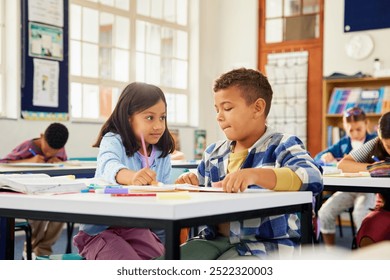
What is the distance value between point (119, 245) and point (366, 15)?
5372 mm

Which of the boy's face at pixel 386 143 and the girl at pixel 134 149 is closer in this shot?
the girl at pixel 134 149

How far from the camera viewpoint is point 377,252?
498 millimetres

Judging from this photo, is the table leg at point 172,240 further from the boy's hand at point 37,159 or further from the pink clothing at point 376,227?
the boy's hand at point 37,159

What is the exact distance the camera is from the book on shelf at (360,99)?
605 cm

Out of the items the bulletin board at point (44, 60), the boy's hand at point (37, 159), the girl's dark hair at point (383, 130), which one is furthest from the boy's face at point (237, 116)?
the bulletin board at point (44, 60)

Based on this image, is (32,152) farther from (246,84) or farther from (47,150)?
(246,84)

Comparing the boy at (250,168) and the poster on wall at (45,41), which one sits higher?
the poster on wall at (45,41)

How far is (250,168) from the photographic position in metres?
1.53

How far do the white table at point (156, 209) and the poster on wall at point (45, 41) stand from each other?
4.21 metres

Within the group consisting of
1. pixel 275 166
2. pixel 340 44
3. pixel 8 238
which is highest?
pixel 340 44

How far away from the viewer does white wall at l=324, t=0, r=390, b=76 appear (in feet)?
20.6

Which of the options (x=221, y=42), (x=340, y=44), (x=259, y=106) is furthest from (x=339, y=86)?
(x=259, y=106)

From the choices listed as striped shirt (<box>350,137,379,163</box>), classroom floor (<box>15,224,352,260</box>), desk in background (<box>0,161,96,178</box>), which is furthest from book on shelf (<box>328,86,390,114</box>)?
desk in background (<box>0,161,96,178</box>)

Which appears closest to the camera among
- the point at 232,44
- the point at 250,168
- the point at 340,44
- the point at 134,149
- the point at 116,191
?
the point at 116,191
